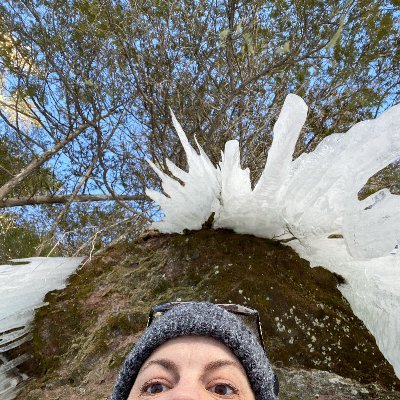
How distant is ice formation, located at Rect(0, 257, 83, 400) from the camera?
1319mm

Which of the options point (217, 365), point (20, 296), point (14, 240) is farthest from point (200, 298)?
point (14, 240)

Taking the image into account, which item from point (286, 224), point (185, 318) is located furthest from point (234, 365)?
point (286, 224)

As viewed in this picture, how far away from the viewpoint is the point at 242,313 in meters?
1.23

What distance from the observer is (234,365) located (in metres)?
1.07

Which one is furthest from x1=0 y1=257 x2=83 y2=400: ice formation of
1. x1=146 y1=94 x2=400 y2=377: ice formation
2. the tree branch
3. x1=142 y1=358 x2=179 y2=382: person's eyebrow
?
the tree branch

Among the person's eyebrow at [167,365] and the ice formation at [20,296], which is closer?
the person's eyebrow at [167,365]

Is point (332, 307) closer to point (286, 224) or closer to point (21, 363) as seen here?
point (286, 224)

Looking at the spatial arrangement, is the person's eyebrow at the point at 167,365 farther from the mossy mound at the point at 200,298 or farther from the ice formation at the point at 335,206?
the ice formation at the point at 335,206

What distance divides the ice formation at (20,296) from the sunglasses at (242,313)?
1.61 feet

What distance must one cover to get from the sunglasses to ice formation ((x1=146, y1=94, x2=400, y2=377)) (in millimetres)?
347

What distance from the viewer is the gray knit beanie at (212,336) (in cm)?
109

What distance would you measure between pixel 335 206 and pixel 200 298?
538 mm

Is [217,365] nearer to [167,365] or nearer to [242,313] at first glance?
[167,365]

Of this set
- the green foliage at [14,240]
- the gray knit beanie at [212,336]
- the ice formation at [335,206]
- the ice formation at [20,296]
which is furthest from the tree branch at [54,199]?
the gray knit beanie at [212,336]
